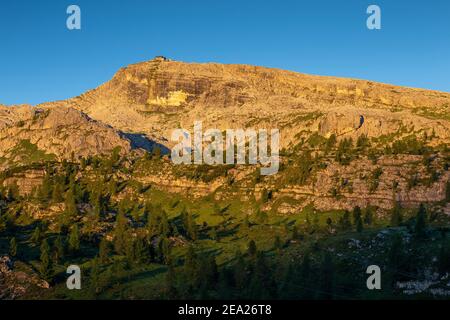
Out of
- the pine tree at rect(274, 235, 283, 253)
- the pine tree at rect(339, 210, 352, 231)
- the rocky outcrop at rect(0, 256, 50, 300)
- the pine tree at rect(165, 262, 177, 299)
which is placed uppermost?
the pine tree at rect(339, 210, 352, 231)

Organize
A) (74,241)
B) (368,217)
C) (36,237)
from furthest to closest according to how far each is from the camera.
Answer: (36,237) → (368,217) → (74,241)

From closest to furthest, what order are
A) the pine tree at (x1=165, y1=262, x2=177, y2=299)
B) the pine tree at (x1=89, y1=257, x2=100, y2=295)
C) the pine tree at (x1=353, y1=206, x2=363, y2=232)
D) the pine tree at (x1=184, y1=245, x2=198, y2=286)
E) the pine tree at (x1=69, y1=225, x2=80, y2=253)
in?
the pine tree at (x1=165, y1=262, x2=177, y2=299), the pine tree at (x1=184, y1=245, x2=198, y2=286), the pine tree at (x1=89, y1=257, x2=100, y2=295), the pine tree at (x1=353, y1=206, x2=363, y2=232), the pine tree at (x1=69, y1=225, x2=80, y2=253)

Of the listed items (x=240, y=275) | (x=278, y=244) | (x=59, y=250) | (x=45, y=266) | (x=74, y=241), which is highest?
(x=278, y=244)

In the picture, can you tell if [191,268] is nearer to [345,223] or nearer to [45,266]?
[45,266]

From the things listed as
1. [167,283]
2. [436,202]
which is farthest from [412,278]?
→ [436,202]

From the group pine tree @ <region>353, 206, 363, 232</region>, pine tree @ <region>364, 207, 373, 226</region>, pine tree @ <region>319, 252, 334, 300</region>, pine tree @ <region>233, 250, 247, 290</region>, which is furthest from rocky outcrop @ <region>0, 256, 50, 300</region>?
pine tree @ <region>364, 207, 373, 226</region>

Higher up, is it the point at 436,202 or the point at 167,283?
the point at 436,202

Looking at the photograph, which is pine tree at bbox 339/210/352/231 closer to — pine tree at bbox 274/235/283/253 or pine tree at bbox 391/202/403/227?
pine tree at bbox 391/202/403/227

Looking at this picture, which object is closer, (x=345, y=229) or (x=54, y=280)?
(x=54, y=280)

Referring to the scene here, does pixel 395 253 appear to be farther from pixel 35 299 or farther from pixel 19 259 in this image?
pixel 19 259

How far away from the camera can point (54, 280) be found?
158 m

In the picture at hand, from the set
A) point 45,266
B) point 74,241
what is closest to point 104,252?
point 74,241
